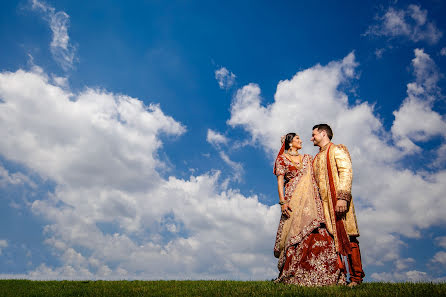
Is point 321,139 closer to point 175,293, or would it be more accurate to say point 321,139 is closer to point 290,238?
point 290,238

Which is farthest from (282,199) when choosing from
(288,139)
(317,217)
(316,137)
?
(316,137)

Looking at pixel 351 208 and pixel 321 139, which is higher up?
pixel 321 139

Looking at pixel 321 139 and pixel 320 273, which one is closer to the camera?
pixel 320 273

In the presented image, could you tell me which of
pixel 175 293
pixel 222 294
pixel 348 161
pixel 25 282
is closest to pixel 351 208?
pixel 348 161

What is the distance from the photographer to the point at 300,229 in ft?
27.6

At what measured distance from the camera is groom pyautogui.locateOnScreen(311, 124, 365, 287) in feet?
25.6

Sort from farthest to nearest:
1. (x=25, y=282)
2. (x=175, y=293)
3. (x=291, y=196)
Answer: (x=25, y=282) < (x=291, y=196) < (x=175, y=293)

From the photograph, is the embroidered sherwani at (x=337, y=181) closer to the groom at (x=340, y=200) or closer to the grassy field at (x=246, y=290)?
the groom at (x=340, y=200)

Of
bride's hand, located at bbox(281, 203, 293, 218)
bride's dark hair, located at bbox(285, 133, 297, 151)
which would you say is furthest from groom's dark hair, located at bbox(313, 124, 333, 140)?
bride's hand, located at bbox(281, 203, 293, 218)

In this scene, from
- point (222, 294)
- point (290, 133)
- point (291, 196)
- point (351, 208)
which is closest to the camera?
point (222, 294)

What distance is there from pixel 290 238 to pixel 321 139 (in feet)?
8.89

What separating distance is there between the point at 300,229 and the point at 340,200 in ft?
4.06

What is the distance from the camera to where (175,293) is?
748 centimetres

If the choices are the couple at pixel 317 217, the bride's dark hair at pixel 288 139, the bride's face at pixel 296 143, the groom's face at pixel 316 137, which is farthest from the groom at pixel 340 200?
the bride's dark hair at pixel 288 139
